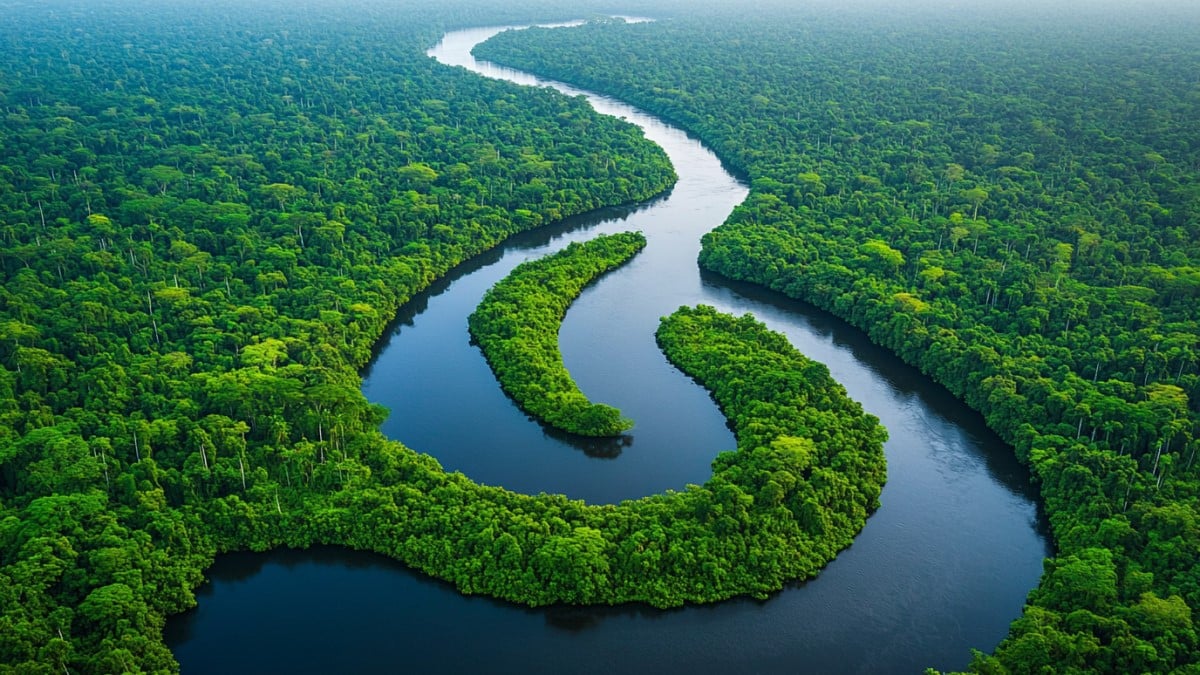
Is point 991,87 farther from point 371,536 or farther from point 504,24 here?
point 504,24

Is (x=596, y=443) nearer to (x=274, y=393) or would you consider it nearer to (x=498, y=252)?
(x=274, y=393)

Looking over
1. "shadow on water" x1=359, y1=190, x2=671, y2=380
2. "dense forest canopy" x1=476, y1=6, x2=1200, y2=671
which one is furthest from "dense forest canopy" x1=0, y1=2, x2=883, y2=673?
"dense forest canopy" x1=476, y1=6, x2=1200, y2=671

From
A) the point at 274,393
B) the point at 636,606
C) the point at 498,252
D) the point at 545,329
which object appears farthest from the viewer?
the point at 498,252

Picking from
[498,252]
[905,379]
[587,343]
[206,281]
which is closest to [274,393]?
[206,281]

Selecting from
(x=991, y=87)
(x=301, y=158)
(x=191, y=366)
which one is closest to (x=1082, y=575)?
(x=191, y=366)

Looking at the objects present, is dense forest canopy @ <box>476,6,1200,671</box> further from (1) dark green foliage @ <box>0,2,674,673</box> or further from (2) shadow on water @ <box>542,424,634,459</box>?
(1) dark green foliage @ <box>0,2,674,673</box>

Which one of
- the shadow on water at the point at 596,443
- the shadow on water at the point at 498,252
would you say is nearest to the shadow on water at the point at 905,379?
the shadow on water at the point at 498,252

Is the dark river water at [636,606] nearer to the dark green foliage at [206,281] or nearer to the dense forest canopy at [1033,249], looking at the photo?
the dark green foliage at [206,281]

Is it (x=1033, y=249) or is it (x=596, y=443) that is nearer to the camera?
(x=596, y=443)
